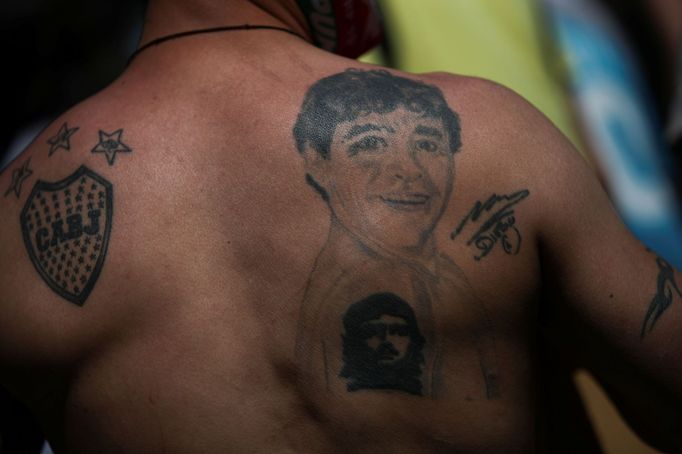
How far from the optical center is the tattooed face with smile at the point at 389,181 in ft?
4.18

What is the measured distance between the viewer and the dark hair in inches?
→ 51.5

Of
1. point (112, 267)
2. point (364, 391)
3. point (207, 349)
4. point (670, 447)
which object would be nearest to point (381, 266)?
point (364, 391)

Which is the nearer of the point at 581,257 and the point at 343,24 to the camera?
the point at 581,257
